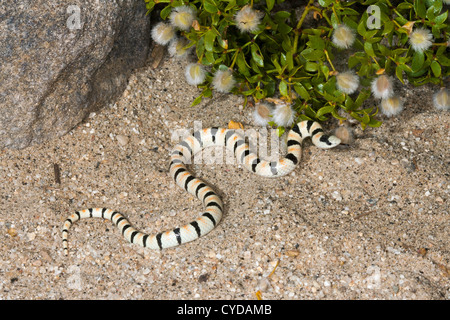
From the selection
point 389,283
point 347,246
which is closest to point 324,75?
point 347,246

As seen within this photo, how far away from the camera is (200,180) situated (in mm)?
4980

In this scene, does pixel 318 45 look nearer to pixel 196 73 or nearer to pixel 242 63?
pixel 242 63

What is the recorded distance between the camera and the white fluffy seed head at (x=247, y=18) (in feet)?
13.5

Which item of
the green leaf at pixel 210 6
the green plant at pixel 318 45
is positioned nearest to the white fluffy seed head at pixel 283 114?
the green plant at pixel 318 45

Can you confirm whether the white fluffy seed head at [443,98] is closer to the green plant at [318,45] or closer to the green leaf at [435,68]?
the green plant at [318,45]

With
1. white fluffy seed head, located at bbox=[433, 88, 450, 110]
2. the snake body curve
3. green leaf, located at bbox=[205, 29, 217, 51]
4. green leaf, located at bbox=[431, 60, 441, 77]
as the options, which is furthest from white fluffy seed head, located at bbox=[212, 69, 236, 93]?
white fluffy seed head, located at bbox=[433, 88, 450, 110]

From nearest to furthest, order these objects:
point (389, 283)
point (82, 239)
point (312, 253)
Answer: point (389, 283) < point (312, 253) < point (82, 239)

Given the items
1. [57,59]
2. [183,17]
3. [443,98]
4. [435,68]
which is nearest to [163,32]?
[183,17]

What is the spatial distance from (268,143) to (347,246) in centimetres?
160

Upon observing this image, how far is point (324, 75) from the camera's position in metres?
4.49

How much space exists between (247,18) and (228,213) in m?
1.74

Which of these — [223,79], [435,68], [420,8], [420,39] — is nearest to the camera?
[420,39]

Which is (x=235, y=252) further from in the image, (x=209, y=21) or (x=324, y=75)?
(x=209, y=21)

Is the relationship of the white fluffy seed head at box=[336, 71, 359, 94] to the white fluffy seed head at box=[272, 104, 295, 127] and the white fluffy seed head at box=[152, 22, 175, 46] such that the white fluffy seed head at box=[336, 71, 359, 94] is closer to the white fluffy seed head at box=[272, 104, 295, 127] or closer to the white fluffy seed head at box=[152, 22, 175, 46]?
the white fluffy seed head at box=[272, 104, 295, 127]
